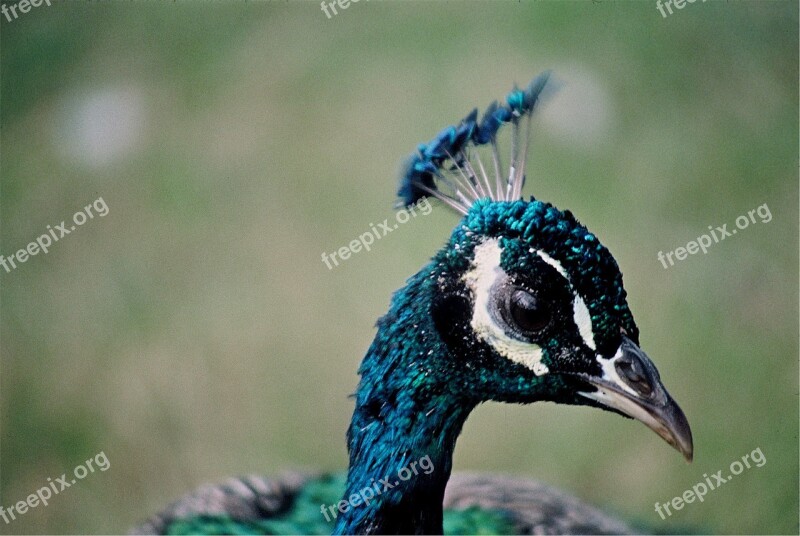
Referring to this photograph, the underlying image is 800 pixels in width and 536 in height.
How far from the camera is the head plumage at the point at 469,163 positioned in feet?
6.32

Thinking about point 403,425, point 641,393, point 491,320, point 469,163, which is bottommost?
point 641,393

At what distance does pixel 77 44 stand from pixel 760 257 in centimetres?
189

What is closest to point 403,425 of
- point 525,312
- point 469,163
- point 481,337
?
point 481,337

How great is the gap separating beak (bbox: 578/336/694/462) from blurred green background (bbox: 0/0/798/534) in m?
0.51

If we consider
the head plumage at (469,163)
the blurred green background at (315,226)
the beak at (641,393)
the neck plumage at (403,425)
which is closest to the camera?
the beak at (641,393)

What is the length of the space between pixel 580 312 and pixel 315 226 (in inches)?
31.7

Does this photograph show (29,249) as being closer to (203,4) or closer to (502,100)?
(203,4)

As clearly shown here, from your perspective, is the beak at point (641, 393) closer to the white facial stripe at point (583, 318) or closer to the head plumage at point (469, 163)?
the white facial stripe at point (583, 318)

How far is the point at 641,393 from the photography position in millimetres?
1663

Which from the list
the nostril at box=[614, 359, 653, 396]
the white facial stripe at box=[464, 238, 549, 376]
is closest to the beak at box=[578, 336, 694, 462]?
the nostril at box=[614, 359, 653, 396]

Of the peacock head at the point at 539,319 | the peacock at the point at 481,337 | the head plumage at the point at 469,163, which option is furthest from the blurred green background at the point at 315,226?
the peacock head at the point at 539,319

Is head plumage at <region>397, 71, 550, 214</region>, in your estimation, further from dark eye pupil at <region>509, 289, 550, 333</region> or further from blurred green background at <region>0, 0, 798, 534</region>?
dark eye pupil at <region>509, 289, 550, 333</region>

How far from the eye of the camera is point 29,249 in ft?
7.42

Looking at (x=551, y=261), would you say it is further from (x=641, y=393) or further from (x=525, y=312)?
(x=641, y=393)
